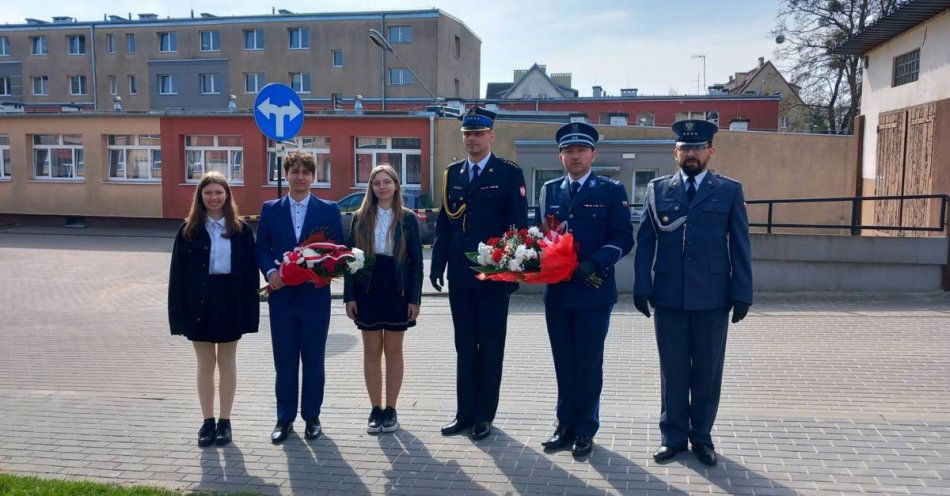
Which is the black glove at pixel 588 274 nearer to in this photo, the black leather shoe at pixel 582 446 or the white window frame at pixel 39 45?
the black leather shoe at pixel 582 446

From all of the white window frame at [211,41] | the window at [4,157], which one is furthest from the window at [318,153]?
the white window frame at [211,41]

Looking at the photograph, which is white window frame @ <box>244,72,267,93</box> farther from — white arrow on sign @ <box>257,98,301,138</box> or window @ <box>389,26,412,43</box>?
white arrow on sign @ <box>257,98,301,138</box>

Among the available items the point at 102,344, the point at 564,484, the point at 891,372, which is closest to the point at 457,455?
the point at 564,484

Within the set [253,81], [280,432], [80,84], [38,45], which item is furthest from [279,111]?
[38,45]

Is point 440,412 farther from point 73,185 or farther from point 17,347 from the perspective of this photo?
point 73,185

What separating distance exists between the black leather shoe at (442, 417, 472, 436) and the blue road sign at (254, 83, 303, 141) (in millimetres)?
5863

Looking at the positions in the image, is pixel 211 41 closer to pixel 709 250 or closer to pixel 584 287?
pixel 584 287

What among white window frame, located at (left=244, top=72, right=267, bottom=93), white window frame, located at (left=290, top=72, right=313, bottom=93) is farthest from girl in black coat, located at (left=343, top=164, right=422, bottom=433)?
white window frame, located at (left=244, top=72, right=267, bottom=93)

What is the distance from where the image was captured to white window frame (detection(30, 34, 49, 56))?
53.1 m

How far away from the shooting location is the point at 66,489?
4398 millimetres

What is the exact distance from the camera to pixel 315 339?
5.31m

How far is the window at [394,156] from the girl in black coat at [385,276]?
20522 mm

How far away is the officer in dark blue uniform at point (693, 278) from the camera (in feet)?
15.4

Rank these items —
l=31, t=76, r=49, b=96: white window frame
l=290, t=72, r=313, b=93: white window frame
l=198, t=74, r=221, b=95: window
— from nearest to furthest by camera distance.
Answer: l=290, t=72, r=313, b=93: white window frame → l=198, t=74, r=221, b=95: window → l=31, t=76, r=49, b=96: white window frame
